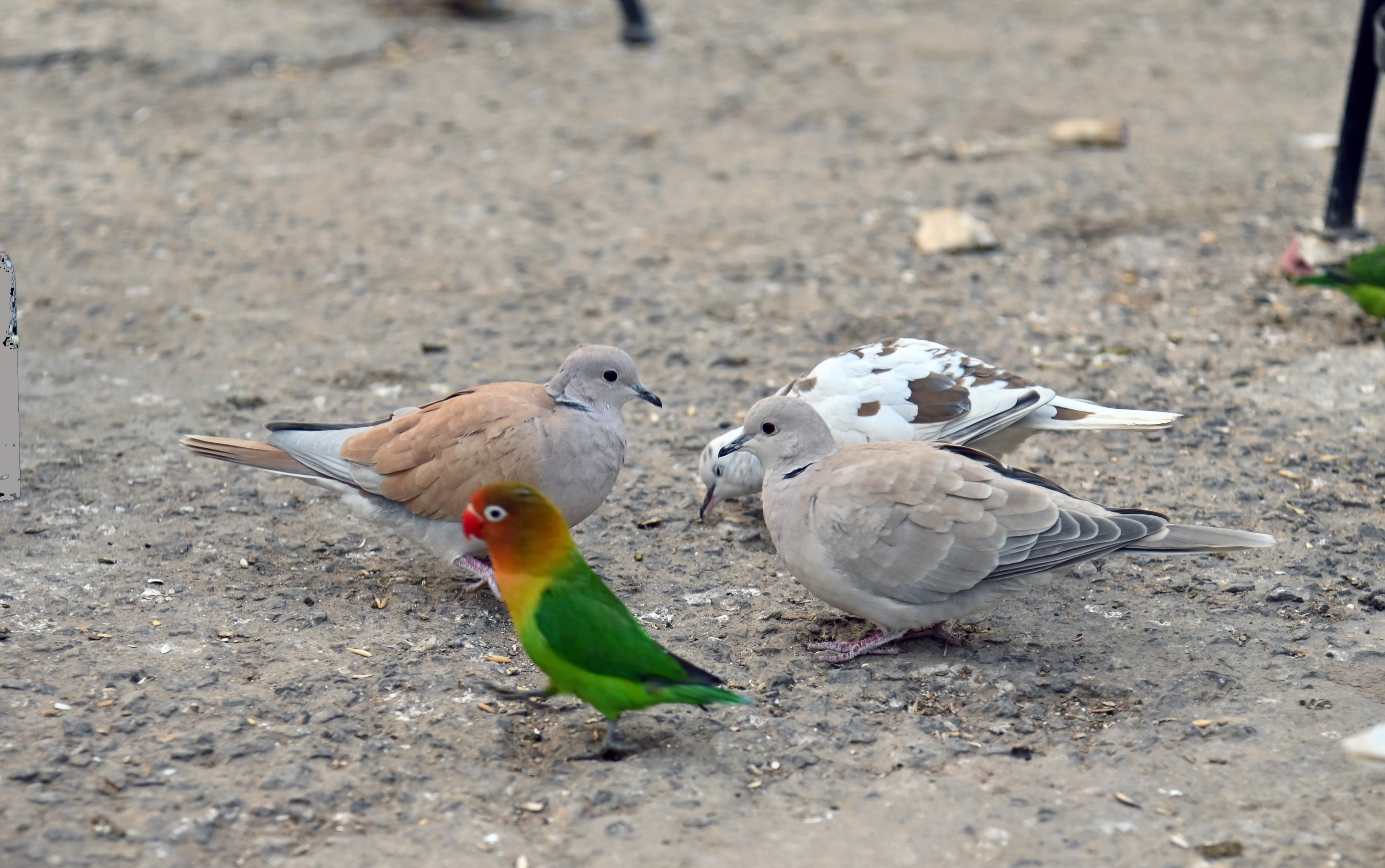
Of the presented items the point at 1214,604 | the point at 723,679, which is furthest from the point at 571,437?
the point at 1214,604

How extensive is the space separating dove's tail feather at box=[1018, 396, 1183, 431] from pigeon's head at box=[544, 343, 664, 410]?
1285mm

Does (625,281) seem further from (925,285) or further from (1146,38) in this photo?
(1146,38)

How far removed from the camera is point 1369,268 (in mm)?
5293

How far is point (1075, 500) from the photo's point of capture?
3.56m

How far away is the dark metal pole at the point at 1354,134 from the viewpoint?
6137mm

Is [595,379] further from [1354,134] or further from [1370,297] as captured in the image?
[1354,134]

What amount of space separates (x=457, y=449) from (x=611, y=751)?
117cm

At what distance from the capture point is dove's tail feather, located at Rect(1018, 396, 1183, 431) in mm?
4105

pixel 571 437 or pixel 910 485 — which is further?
pixel 571 437

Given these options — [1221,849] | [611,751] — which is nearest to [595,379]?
[611,751]

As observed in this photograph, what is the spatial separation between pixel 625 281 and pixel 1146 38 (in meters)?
5.40

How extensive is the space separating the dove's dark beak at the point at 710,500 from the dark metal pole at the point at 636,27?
5.70m

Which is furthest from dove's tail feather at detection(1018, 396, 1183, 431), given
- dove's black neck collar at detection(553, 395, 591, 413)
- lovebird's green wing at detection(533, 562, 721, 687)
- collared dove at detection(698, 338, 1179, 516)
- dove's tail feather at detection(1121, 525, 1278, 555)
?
lovebird's green wing at detection(533, 562, 721, 687)

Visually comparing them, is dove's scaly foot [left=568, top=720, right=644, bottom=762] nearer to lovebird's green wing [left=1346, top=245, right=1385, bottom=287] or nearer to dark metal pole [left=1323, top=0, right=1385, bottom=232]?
lovebird's green wing [left=1346, top=245, right=1385, bottom=287]
